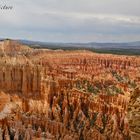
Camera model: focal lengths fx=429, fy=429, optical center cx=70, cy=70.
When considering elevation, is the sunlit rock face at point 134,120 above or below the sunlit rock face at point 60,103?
above

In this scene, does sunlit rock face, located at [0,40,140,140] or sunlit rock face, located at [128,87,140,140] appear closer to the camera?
sunlit rock face, located at [128,87,140,140]

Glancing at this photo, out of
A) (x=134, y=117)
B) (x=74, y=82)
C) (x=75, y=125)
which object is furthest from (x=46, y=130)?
(x=134, y=117)

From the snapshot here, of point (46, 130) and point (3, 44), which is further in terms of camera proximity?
point (3, 44)

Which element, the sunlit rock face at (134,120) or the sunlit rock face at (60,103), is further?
the sunlit rock face at (60,103)

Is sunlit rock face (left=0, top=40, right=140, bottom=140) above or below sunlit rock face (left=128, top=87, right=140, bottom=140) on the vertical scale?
below

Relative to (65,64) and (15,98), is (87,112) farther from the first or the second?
(65,64)

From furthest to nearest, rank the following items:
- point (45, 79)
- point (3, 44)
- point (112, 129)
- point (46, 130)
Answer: point (3, 44) → point (45, 79) → point (112, 129) → point (46, 130)

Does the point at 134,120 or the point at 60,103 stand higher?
the point at 134,120

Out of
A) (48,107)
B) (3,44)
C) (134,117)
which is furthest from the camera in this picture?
(3,44)
